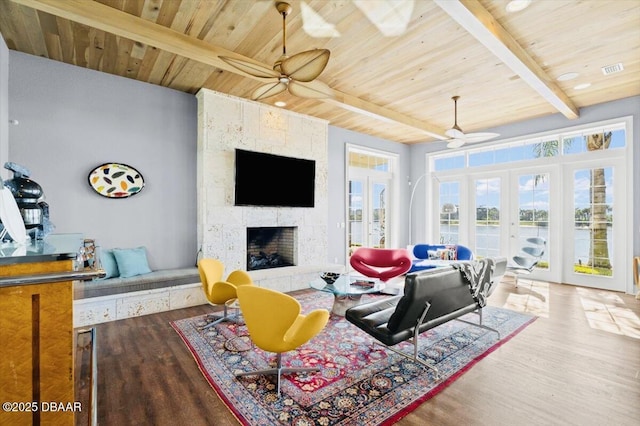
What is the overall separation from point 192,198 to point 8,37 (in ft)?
8.54

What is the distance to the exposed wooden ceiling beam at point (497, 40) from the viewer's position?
2.52 metres

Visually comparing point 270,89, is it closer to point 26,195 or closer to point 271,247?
point 26,195

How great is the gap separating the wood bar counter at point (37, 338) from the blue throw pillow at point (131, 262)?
3.33 metres

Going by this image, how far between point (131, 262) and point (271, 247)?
2.30 metres

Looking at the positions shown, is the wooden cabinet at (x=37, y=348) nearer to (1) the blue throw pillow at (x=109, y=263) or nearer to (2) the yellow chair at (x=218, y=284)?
(2) the yellow chair at (x=218, y=284)

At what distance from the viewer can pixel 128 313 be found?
12.4 feet

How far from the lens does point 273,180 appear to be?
17.1ft

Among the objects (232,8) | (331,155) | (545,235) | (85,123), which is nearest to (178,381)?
(232,8)

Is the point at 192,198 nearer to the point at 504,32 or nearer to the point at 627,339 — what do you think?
the point at 504,32

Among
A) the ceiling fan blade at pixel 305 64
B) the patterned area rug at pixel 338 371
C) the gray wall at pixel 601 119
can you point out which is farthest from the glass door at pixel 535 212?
the ceiling fan blade at pixel 305 64

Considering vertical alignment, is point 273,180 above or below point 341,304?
above

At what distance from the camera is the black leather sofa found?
2348 millimetres

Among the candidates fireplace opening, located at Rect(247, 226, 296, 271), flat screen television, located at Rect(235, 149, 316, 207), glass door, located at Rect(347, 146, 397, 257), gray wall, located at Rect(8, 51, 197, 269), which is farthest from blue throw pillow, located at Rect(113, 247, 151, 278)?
glass door, located at Rect(347, 146, 397, 257)

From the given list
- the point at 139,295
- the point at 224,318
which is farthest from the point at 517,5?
the point at 139,295
